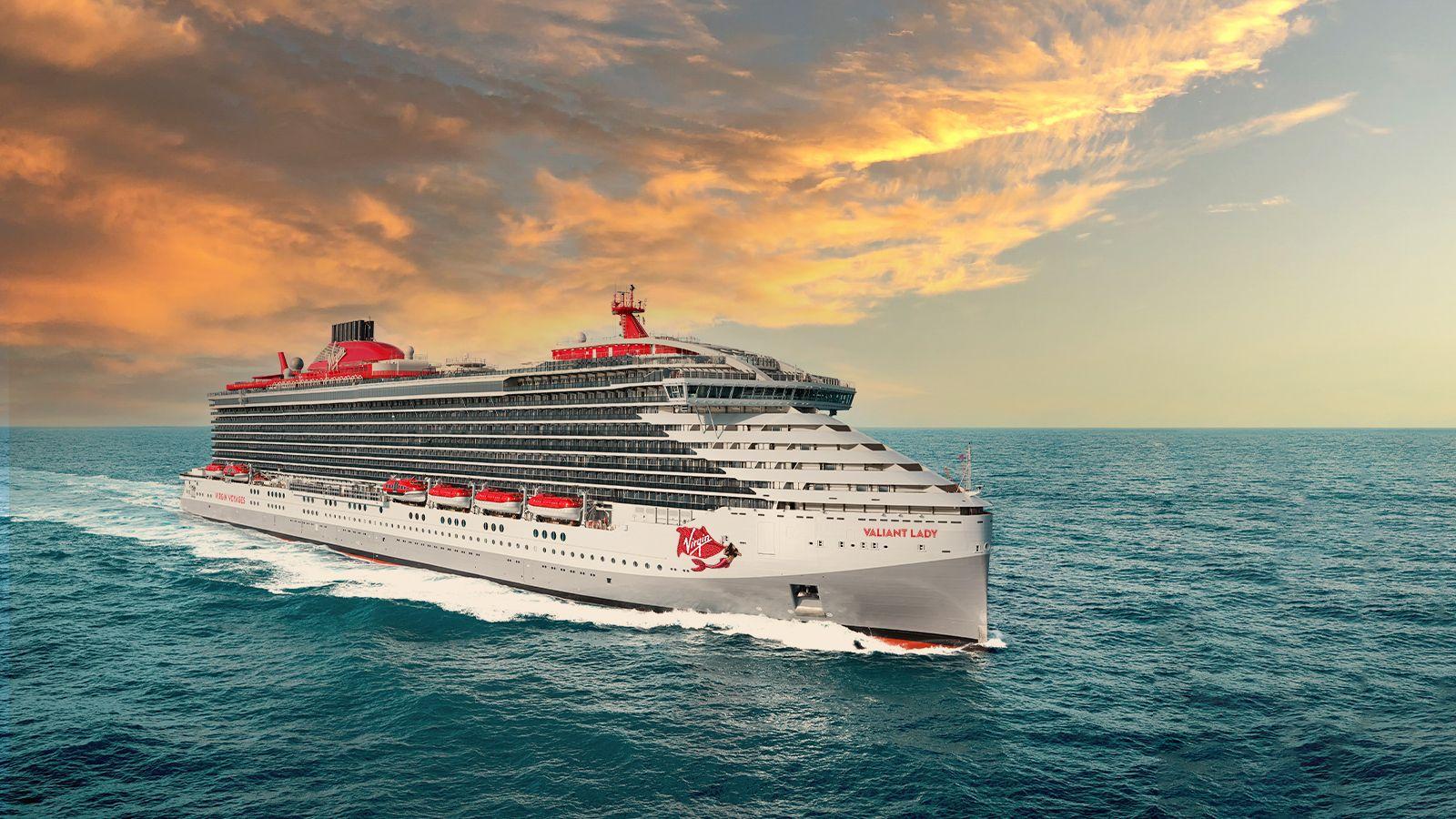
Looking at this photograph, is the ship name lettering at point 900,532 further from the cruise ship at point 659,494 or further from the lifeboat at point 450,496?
the lifeboat at point 450,496

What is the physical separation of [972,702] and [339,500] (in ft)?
172

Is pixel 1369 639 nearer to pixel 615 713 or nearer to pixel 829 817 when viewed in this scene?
pixel 829 817

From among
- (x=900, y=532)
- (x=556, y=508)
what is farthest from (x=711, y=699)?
(x=556, y=508)

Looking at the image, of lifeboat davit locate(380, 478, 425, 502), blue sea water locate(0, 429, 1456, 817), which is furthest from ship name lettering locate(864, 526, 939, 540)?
lifeboat davit locate(380, 478, 425, 502)

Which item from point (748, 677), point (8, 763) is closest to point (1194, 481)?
point (748, 677)

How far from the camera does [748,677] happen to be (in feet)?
107

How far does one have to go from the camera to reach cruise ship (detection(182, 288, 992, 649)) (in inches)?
1393

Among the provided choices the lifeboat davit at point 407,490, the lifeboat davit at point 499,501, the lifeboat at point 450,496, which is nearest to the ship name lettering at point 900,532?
the lifeboat davit at point 499,501

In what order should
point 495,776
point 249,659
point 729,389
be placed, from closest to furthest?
point 495,776, point 249,659, point 729,389

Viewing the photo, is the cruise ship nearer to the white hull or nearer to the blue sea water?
the white hull

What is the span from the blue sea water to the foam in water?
29cm

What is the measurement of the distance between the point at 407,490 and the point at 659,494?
958 inches

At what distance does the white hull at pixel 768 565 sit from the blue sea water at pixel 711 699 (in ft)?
4.30

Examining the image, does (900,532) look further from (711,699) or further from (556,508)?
(556,508)
